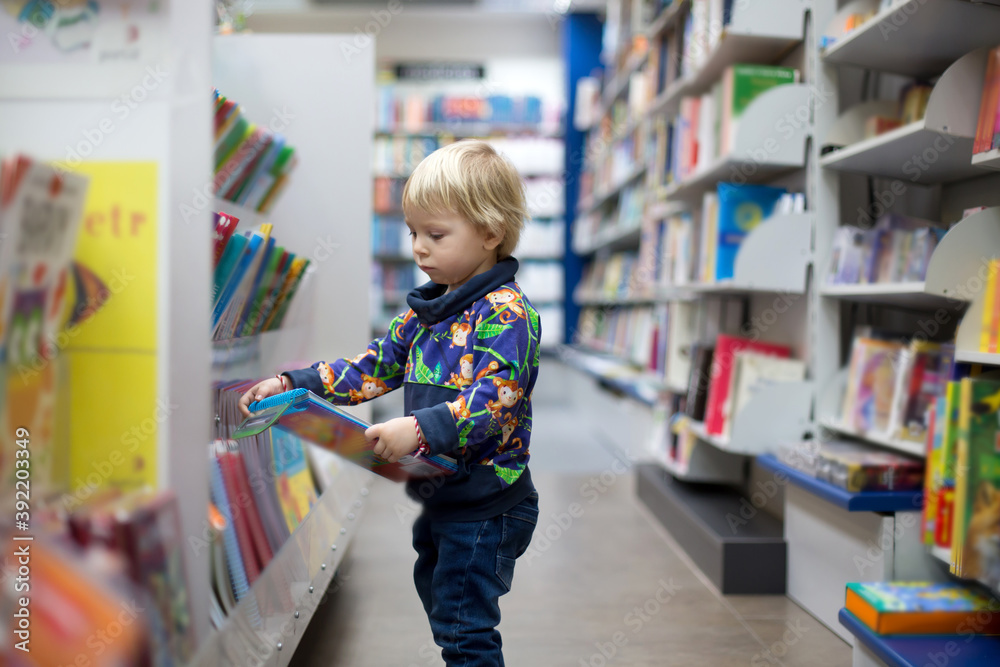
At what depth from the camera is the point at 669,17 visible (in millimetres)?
3189

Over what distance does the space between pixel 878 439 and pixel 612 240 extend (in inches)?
127

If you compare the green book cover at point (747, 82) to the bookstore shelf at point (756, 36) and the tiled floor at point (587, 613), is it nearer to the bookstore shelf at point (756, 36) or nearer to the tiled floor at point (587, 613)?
the bookstore shelf at point (756, 36)

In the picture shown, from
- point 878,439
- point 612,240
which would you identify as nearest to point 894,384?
point 878,439

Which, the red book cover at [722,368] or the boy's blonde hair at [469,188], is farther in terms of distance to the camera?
the red book cover at [722,368]

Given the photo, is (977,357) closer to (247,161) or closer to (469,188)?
(469,188)

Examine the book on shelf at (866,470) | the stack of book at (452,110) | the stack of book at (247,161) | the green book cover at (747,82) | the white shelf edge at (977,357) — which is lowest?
the book on shelf at (866,470)

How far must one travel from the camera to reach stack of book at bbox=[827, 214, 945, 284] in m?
1.71

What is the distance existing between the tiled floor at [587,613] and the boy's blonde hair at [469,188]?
973mm

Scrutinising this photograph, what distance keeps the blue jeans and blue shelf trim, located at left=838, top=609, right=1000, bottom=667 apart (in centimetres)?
72

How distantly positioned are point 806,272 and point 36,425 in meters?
1.94

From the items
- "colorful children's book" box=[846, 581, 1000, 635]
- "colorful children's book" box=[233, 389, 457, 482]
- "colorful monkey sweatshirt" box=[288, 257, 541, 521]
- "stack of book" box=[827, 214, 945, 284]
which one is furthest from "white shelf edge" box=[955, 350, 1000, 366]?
"colorful children's book" box=[233, 389, 457, 482]

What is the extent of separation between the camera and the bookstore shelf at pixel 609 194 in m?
4.15

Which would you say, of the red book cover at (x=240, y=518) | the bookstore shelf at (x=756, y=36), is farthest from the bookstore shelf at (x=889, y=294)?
the red book cover at (x=240, y=518)

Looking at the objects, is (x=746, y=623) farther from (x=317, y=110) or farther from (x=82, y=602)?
(x=317, y=110)
